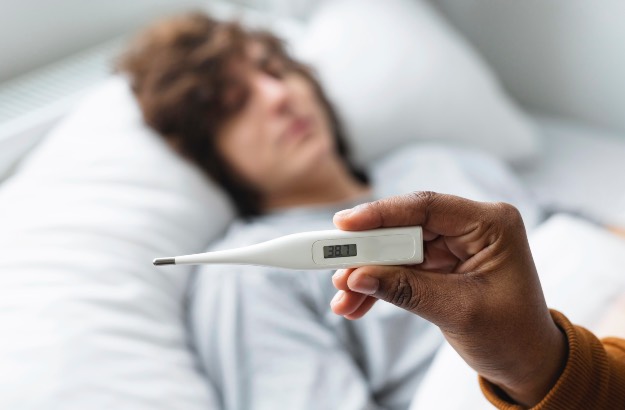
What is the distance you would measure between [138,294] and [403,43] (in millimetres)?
751

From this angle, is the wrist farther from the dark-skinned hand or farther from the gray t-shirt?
the gray t-shirt

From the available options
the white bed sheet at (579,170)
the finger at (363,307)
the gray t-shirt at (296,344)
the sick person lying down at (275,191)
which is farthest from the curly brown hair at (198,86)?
the finger at (363,307)

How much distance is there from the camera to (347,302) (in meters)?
0.60

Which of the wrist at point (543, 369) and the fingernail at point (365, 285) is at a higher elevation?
the fingernail at point (365, 285)

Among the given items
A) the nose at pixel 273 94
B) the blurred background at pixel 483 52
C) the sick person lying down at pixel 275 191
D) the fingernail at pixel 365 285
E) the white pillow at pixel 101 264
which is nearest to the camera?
the fingernail at pixel 365 285

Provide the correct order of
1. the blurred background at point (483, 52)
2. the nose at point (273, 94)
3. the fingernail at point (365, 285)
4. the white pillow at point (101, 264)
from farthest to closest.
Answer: the blurred background at point (483, 52) < the nose at point (273, 94) < the white pillow at point (101, 264) < the fingernail at point (365, 285)

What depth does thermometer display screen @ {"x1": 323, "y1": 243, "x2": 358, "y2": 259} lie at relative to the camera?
561 mm

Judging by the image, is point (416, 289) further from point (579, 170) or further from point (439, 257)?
point (579, 170)

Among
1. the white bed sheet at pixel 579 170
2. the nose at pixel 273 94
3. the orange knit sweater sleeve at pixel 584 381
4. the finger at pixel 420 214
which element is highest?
the nose at pixel 273 94

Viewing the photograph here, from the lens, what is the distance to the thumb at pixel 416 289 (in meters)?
0.56

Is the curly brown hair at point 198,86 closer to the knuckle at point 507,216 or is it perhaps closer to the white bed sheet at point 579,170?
the white bed sheet at point 579,170

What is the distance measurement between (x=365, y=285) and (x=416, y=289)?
43 millimetres

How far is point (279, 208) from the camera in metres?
1.24

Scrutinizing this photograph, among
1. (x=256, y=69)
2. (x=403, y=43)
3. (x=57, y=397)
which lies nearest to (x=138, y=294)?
(x=57, y=397)
